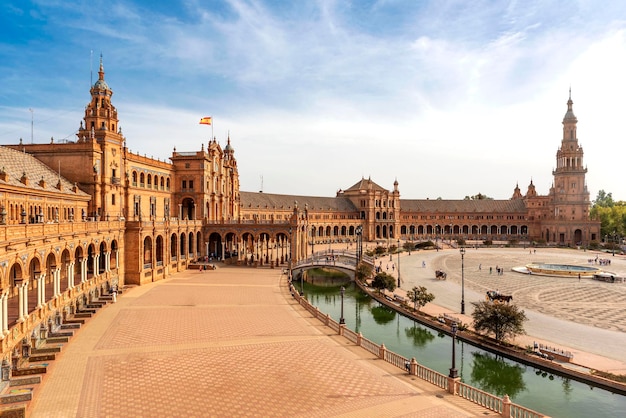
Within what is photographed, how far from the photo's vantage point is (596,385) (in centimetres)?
2447

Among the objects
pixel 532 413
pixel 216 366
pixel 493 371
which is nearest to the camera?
pixel 532 413

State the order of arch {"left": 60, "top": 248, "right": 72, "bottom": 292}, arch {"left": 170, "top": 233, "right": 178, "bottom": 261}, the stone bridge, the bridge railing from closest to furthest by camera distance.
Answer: the bridge railing
arch {"left": 60, "top": 248, "right": 72, "bottom": 292}
arch {"left": 170, "top": 233, "right": 178, "bottom": 261}
the stone bridge

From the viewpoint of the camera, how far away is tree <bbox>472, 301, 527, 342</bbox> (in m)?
30.3

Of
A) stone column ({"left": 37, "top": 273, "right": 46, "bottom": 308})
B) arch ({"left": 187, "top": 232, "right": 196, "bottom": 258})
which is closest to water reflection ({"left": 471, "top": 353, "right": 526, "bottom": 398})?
stone column ({"left": 37, "top": 273, "right": 46, "bottom": 308})

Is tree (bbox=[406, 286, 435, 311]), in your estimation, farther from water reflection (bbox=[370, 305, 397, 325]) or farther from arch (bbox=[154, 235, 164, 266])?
arch (bbox=[154, 235, 164, 266])

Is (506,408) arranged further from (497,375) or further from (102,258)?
(102,258)

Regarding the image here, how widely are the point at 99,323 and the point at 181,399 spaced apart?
15.8 meters

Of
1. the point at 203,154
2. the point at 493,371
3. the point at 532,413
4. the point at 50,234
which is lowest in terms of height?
the point at 493,371

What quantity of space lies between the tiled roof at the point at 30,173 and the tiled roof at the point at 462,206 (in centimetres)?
10535

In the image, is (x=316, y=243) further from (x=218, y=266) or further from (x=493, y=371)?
(x=493, y=371)

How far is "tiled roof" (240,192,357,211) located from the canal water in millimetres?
62801

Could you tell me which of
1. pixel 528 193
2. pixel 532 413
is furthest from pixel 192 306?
pixel 528 193

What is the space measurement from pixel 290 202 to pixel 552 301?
262ft

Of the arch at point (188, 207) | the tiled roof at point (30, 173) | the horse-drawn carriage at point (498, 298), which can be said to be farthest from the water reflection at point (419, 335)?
the arch at point (188, 207)
